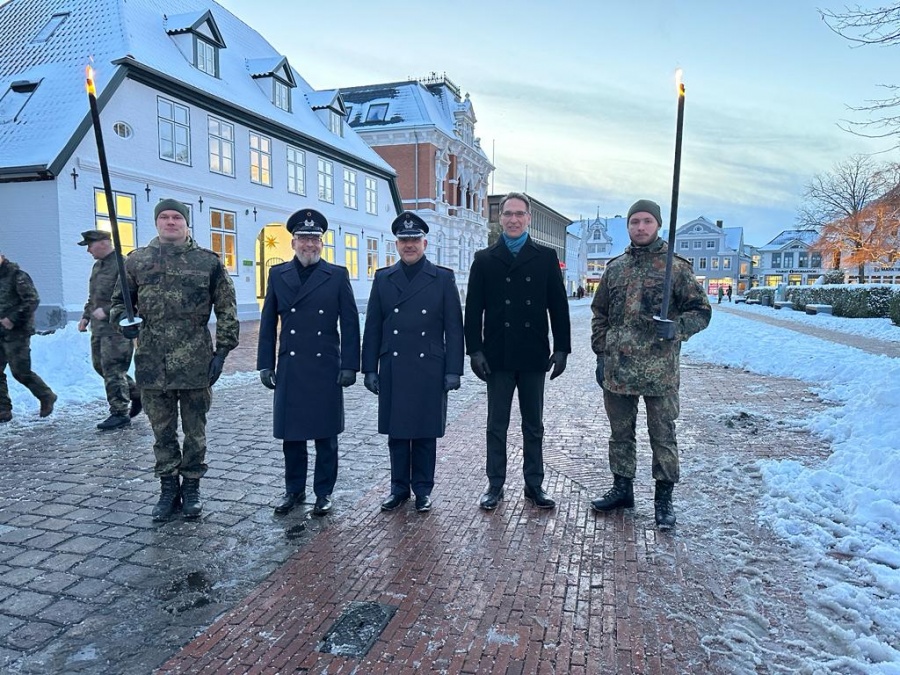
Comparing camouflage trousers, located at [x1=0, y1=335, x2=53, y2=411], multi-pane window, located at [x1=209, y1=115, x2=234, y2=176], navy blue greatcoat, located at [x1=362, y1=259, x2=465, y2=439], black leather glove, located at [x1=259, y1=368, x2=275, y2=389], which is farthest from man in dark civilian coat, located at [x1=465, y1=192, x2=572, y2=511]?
multi-pane window, located at [x1=209, y1=115, x2=234, y2=176]

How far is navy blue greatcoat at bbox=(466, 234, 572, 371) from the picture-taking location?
177 inches

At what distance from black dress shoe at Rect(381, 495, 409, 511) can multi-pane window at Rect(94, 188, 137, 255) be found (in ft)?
49.0

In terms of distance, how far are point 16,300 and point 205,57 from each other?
17.1 meters

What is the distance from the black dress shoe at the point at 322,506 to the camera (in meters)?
4.33

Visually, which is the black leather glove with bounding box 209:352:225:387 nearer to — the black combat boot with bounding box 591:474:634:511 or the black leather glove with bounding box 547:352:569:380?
the black leather glove with bounding box 547:352:569:380

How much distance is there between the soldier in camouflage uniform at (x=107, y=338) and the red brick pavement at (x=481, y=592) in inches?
147

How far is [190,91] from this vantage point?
18.7m

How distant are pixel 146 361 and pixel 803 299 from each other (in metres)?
37.7

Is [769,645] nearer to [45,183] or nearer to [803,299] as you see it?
[45,183]

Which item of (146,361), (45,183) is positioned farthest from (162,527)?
(45,183)

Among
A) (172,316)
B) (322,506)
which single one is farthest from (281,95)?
(322,506)

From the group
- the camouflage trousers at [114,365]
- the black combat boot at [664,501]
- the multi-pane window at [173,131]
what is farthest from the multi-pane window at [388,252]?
the black combat boot at [664,501]

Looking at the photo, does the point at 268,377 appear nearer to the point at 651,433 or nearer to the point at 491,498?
the point at 491,498

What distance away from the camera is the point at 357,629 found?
2916mm
